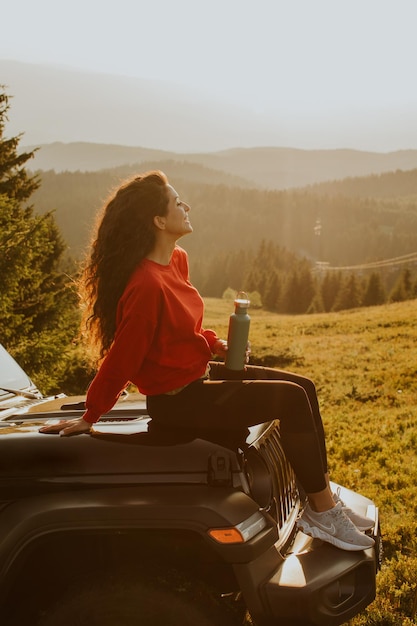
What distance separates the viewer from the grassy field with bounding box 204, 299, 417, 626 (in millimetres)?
5160

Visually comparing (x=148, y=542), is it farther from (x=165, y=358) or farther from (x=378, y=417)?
(x=378, y=417)

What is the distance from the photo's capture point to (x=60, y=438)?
2.98m

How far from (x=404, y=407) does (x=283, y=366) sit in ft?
37.6

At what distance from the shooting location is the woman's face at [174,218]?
3.73 metres

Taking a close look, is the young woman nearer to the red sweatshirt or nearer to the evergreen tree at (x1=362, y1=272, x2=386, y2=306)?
the red sweatshirt

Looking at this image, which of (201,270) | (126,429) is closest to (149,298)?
(126,429)

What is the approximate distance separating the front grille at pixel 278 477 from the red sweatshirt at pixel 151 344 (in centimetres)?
50

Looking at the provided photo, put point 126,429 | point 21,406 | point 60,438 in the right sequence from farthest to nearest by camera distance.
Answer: point 21,406 → point 126,429 → point 60,438

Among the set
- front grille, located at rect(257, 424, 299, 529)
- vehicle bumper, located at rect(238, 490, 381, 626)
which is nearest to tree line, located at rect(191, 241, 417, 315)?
front grille, located at rect(257, 424, 299, 529)

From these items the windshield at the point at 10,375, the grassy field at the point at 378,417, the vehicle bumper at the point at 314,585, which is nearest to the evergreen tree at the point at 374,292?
the grassy field at the point at 378,417

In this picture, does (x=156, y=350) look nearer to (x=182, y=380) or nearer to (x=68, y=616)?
(x=182, y=380)

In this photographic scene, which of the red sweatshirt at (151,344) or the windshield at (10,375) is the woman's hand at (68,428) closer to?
the red sweatshirt at (151,344)

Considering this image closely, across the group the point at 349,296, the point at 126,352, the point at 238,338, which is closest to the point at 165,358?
the point at 126,352

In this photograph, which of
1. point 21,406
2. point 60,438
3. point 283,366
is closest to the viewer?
point 60,438
